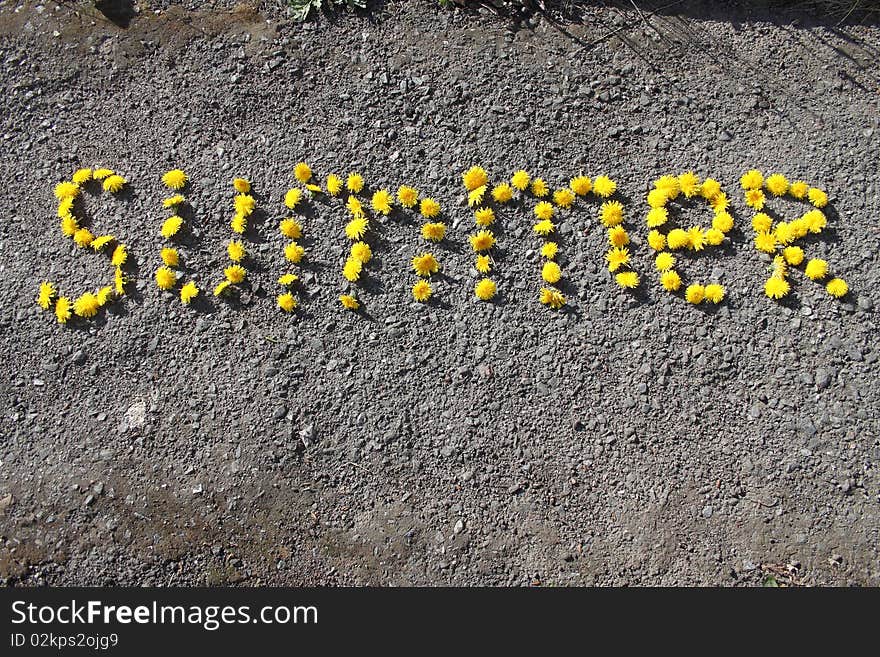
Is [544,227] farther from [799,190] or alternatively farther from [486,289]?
[799,190]

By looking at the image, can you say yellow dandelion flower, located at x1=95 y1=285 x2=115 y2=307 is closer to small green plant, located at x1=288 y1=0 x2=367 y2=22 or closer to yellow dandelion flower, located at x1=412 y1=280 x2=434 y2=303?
yellow dandelion flower, located at x1=412 y1=280 x2=434 y2=303

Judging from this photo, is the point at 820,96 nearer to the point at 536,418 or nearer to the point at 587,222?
the point at 587,222

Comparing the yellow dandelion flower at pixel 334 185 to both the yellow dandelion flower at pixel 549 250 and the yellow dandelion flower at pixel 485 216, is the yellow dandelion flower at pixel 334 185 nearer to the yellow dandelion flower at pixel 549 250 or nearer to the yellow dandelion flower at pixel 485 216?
the yellow dandelion flower at pixel 485 216

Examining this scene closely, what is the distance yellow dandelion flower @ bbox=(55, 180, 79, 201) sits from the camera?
4.68 meters

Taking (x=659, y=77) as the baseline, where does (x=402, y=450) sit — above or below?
below

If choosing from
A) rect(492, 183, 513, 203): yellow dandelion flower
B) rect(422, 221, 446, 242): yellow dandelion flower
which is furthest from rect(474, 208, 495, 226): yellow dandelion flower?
rect(422, 221, 446, 242): yellow dandelion flower

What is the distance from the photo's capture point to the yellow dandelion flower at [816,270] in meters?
4.18

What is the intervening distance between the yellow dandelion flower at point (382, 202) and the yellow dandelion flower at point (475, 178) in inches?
23.0

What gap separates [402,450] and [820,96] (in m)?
3.97

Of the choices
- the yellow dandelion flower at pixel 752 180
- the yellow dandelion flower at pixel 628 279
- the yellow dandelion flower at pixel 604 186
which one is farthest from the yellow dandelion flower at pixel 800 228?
the yellow dandelion flower at pixel 604 186

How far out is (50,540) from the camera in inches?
170

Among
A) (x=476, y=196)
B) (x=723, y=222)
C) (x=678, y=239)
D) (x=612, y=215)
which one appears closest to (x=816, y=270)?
(x=723, y=222)

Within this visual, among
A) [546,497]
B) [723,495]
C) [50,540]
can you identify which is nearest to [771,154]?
[723,495]

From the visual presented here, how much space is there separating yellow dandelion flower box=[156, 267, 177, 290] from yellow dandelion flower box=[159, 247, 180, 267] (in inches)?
2.1
